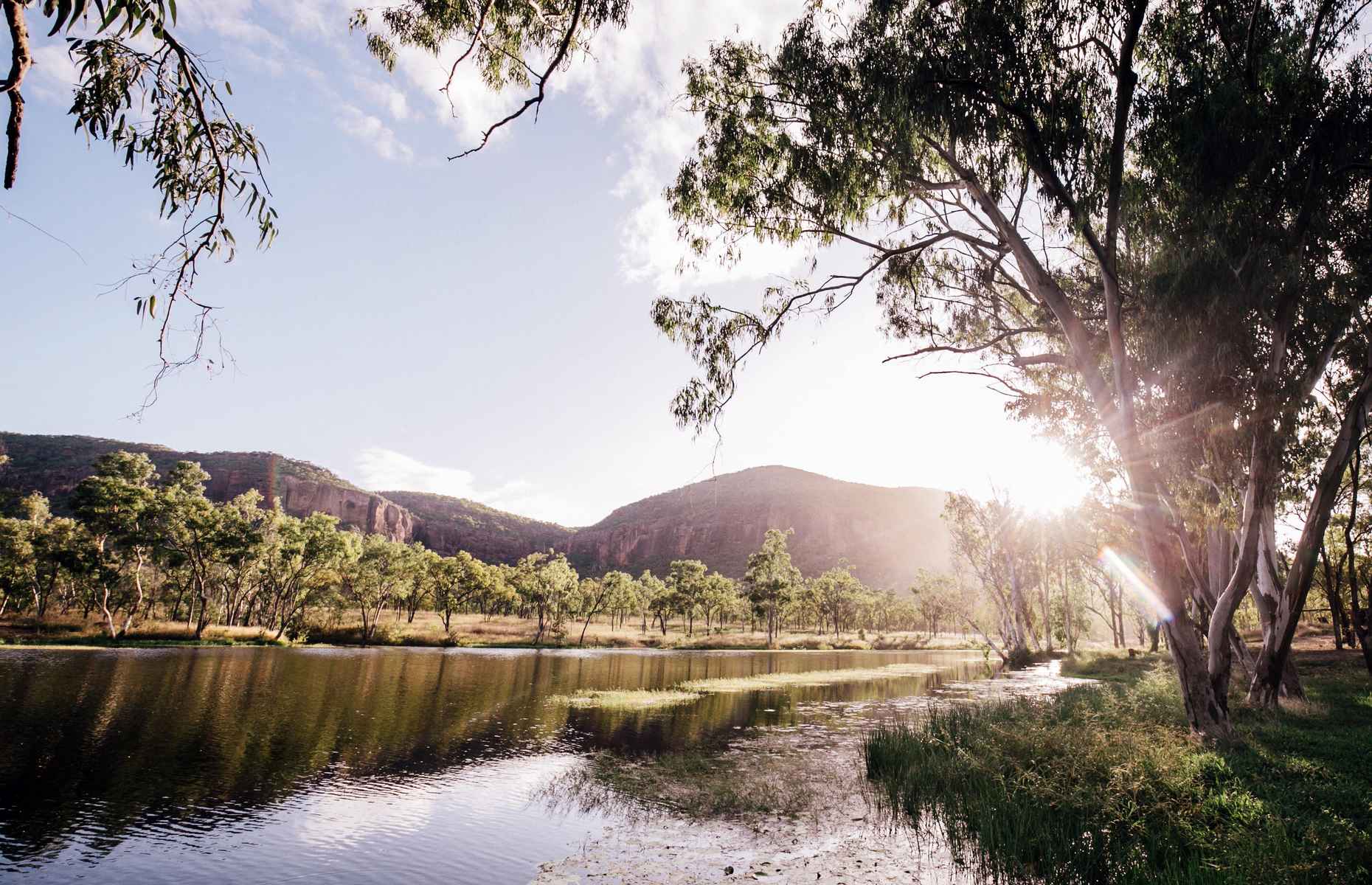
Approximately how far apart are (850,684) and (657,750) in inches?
739

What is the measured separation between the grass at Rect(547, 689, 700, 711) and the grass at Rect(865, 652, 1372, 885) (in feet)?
34.1

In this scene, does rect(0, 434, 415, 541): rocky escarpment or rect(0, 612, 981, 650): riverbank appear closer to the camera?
rect(0, 612, 981, 650): riverbank

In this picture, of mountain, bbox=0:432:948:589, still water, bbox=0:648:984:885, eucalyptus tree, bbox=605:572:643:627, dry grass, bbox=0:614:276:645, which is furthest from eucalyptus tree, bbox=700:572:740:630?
mountain, bbox=0:432:948:589

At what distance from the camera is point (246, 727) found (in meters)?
15.1

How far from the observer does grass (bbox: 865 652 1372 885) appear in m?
5.80

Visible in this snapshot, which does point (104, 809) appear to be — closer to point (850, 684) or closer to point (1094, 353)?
point (1094, 353)

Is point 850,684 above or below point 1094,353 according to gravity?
below

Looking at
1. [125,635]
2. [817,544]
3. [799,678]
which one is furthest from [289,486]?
[799,678]

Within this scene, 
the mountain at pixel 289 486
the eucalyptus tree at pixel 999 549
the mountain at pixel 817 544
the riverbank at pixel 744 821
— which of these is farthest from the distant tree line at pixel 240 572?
the mountain at pixel 817 544

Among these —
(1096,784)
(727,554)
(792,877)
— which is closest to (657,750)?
(792,877)

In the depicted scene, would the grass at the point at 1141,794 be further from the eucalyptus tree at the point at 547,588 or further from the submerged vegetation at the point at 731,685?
the eucalyptus tree at the point at 547,588

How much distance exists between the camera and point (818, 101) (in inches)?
479

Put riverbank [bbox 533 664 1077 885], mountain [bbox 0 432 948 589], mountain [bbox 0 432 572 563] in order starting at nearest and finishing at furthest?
riverbank [bbox 533 664 1077 885] → mountain [bbox 0 432 572 563] → mountain [bbox 0 432 948 589]

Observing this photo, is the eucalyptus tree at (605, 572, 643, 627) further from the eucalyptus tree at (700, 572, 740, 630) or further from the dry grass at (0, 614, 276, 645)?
the dry grass at (0, 614, 276, 645)
